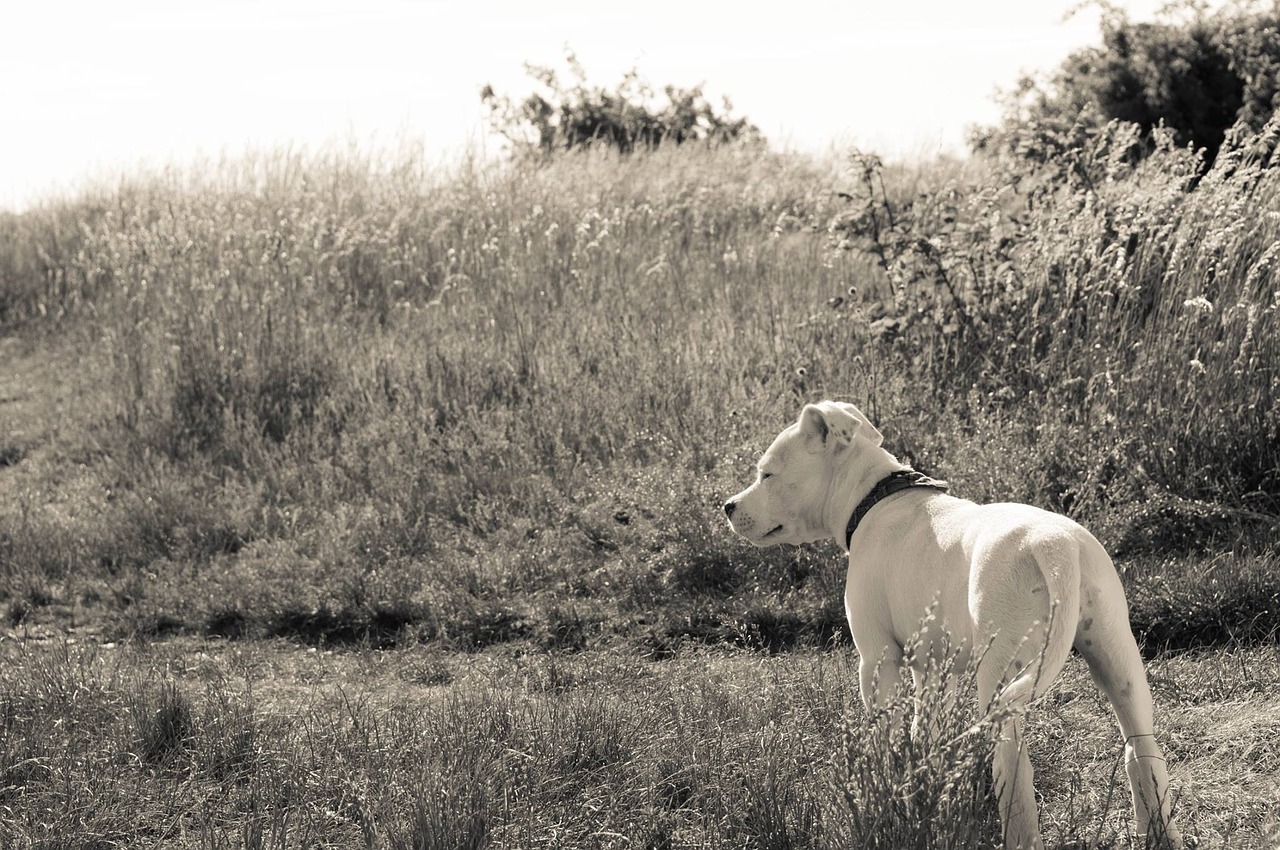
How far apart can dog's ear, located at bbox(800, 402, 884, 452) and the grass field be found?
0.98m

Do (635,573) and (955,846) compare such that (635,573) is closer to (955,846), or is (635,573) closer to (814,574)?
(814,574)

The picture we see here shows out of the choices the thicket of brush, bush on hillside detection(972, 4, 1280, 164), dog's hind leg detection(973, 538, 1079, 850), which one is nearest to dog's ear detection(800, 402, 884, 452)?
dog's hind leg detection(973, 538, 1079, 850)

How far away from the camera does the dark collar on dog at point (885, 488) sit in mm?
4246

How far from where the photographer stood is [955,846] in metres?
3.16

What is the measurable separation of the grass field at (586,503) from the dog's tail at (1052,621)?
288 millimetres

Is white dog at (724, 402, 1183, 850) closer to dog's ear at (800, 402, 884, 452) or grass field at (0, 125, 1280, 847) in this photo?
dog's ear at (800, 402, 884, 452)

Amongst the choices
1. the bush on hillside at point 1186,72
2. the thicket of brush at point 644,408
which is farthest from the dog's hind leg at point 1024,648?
the bush on hillside at point 1186,72

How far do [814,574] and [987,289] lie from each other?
241 cm

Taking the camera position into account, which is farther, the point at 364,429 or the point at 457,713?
the point at 364,429

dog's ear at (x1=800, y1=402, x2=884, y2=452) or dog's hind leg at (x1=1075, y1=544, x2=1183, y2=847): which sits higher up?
dog's ear at (x1=800, y1=402, x2=884, y2=452)

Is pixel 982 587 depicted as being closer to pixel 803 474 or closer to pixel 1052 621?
pixel 1052 621

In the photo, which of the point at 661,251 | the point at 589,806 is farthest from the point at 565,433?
the point at 589,806

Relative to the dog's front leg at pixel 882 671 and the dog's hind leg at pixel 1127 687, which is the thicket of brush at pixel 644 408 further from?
the dog's hind leg at pixel 1127 687

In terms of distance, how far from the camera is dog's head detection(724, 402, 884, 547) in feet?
14.5
